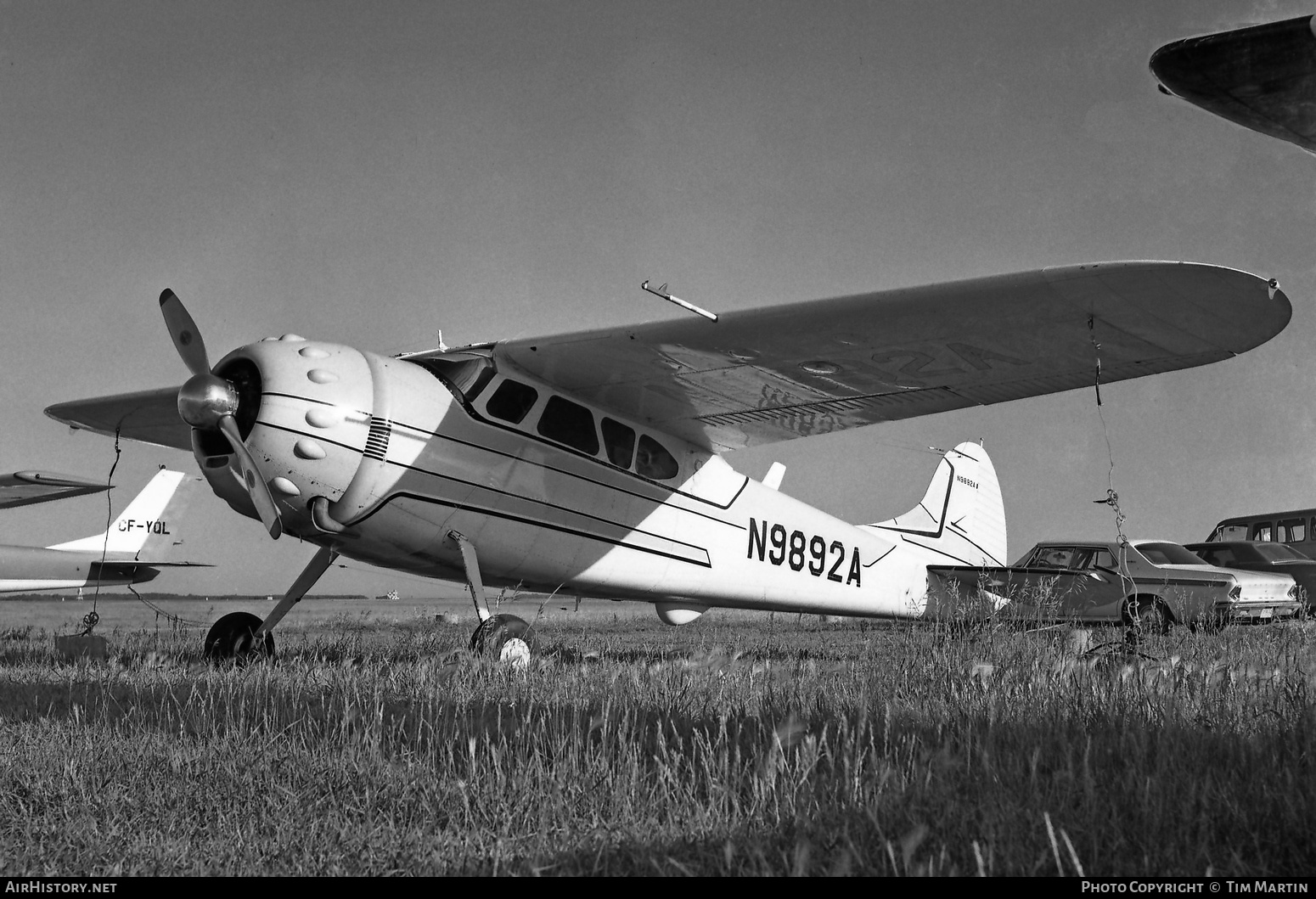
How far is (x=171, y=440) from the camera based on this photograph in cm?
1114

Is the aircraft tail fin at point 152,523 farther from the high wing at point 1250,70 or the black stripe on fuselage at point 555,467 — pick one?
the high wing at point 1250,70

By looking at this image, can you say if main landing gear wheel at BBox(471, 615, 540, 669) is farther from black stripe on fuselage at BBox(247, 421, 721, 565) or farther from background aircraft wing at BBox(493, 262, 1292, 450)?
background aircraft wing at BBox(493, 262, 1292, 450)

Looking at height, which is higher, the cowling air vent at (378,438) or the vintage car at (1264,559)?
the cowling air vent at (378,438)

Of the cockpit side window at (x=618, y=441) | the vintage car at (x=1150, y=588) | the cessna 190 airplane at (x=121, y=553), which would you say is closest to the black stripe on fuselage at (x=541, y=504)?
the cockpit side window at (x=618, y=441)

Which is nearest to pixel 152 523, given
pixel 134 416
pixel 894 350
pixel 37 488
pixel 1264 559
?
pixel 37 488

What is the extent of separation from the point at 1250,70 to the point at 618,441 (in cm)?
698

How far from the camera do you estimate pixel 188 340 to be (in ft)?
23.6

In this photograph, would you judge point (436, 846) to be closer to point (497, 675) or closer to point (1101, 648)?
point (497, 675)

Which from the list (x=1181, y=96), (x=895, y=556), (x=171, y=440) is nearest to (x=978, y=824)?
(x=1181, y=96)

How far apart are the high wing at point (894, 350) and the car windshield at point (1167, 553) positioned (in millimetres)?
6743

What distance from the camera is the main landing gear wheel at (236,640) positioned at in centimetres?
812

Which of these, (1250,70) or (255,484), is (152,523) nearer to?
(255,484)

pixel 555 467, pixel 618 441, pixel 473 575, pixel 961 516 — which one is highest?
pixel 618 441

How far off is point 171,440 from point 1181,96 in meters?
11.5
